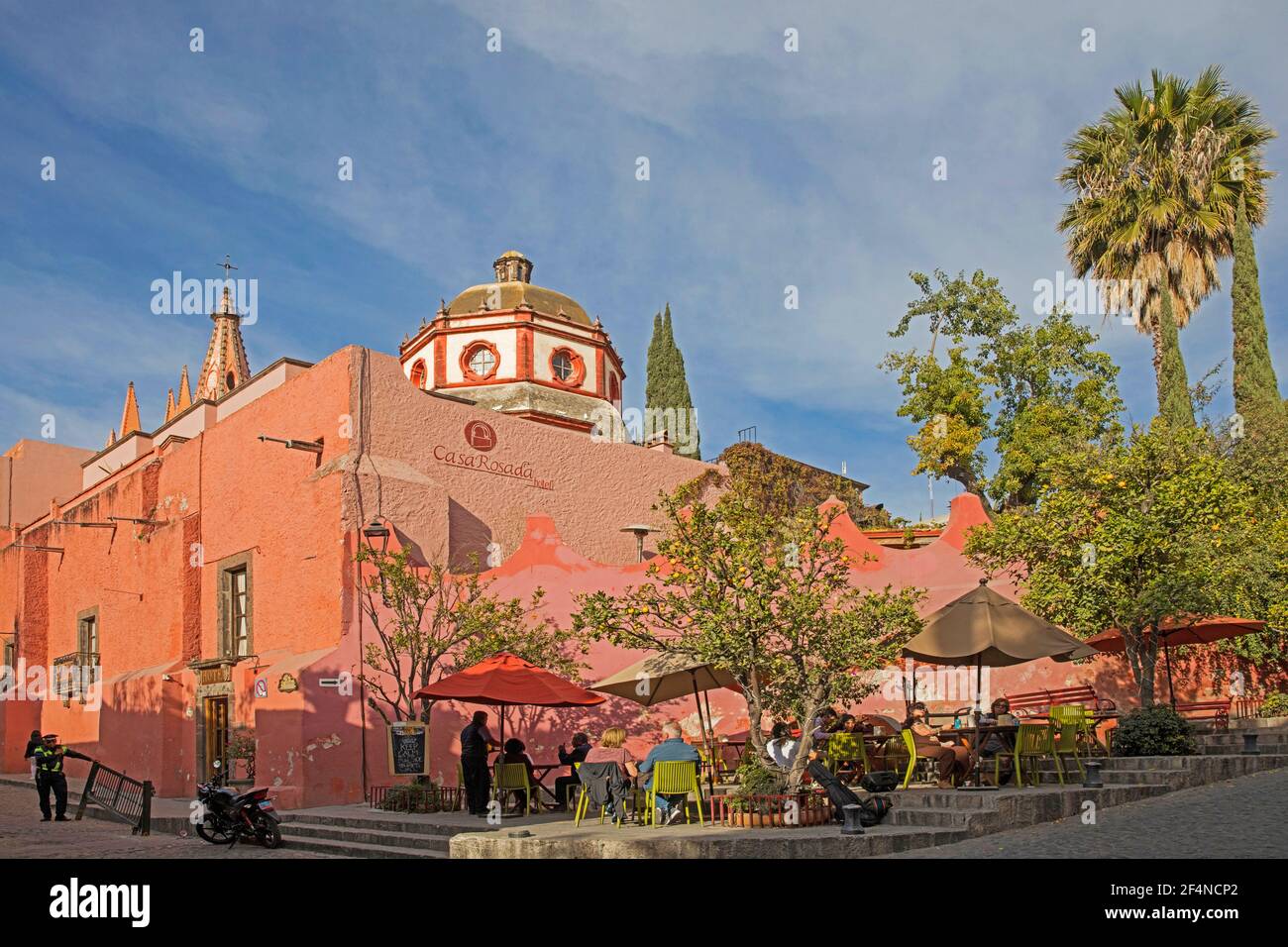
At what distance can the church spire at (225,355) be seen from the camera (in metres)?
54.2

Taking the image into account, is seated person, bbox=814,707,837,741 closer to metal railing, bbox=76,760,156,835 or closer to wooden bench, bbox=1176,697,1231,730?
wooden bench, bbox=1176,697,1231,730

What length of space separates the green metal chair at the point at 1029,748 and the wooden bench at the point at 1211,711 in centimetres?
530

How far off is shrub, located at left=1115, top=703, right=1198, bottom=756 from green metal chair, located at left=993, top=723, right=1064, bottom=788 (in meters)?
2.12

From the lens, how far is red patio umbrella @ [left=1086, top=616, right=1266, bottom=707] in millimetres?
15977

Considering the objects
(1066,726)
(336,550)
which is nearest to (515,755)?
(1066,726)

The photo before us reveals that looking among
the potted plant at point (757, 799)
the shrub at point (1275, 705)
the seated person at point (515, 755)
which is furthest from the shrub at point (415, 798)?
the shrub at point (1275, 705)

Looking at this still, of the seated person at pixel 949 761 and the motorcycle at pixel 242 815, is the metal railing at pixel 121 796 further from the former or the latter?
the seated person at pixel 949 761

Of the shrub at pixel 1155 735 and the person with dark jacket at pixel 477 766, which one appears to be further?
the person with dark jacket at pixel 477 766

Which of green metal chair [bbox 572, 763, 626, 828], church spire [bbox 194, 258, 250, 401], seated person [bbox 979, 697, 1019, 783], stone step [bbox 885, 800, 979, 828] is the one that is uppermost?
church spire [bbox 194, 258, 250, 401]

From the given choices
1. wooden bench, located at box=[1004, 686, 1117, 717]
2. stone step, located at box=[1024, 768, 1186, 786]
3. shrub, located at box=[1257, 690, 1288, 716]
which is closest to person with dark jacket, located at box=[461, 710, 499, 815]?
stone step, located at box=[1024, 768, 1186, 786]

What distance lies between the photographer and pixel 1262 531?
18328 mm

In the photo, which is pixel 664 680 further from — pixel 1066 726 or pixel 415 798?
pixel 1066 726
